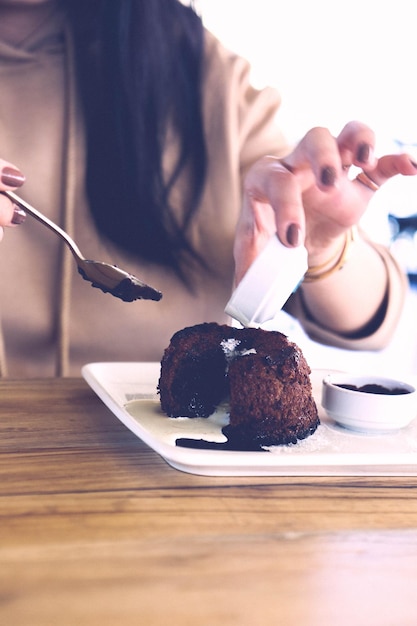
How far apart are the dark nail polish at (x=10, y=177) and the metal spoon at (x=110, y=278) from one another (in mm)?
19

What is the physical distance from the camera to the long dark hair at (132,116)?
4.62 feet

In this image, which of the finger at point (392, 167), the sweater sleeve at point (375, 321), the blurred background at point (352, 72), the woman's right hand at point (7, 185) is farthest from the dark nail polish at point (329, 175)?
the blurred background at point (352, 72)

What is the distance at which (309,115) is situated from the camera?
138 inches

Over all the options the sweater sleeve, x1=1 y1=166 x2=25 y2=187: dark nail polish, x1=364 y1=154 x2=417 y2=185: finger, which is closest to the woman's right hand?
x1=1 y1=166 x2=25 y2=187: dark nail polish

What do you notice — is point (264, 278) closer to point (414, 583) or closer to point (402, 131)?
point (414, 583)

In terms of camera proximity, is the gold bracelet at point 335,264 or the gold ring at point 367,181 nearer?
the gold ring at point 367,181

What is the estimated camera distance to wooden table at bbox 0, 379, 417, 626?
444 millimetres

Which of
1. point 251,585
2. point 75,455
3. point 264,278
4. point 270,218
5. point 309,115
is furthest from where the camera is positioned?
point 309,115

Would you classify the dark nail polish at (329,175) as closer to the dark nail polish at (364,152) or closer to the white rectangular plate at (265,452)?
the dark nail polish at (364,152)

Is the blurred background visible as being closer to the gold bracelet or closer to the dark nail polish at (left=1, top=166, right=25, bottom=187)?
the gold bracelet

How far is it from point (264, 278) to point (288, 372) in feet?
0.40

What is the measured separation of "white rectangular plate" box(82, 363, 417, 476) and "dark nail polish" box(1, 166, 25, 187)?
278 mm

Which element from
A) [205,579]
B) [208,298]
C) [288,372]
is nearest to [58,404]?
[288,372]

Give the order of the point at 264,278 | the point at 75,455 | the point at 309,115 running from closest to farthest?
1. the point at 75,455
2. the point at 264,278
3. the point at 309,115
